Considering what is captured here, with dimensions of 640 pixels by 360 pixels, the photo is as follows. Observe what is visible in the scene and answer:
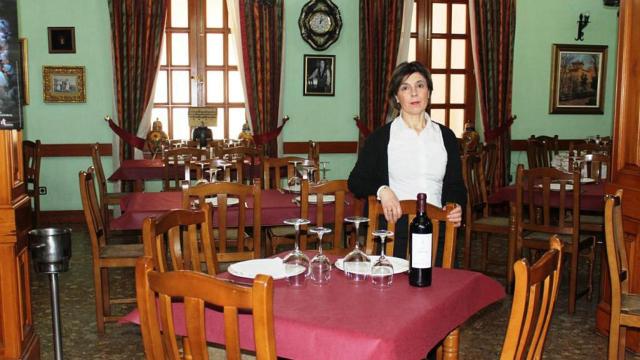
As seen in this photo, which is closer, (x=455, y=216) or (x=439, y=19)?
(x=455, y=216)

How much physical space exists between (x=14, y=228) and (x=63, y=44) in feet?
17.5

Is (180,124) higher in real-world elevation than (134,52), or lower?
lower

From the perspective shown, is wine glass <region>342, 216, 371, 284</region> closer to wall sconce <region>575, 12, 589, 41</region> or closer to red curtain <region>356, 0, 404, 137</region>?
red curtain <region>356, 0, 404, 137</region>

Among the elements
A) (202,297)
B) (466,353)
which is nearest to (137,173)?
(466,353)

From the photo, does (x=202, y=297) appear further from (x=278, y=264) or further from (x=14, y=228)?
(x=14, y=228)

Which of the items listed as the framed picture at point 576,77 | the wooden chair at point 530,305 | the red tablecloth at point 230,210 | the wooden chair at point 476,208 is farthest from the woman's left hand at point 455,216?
the framed picture at point 576,77

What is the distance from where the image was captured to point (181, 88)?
29.0 feet

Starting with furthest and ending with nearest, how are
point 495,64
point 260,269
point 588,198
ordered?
point 495,64 < point 588,198 < point 260,269

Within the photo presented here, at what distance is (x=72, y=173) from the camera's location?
854 cm

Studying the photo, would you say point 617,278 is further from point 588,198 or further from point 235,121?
point 235,121

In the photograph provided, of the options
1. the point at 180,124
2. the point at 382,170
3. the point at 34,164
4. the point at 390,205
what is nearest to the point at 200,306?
the point at 390,205

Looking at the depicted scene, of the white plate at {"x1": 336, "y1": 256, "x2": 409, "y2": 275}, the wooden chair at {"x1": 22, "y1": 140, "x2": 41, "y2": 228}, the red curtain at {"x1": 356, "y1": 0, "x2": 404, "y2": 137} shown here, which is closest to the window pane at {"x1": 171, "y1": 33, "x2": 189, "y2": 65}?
the wooden chair at {"x1": 22, "y1": 140, "x2": 41, "y2": 228}

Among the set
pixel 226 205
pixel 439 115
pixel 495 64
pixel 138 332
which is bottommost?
pixel 138 332

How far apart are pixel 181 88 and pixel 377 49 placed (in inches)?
99.5
